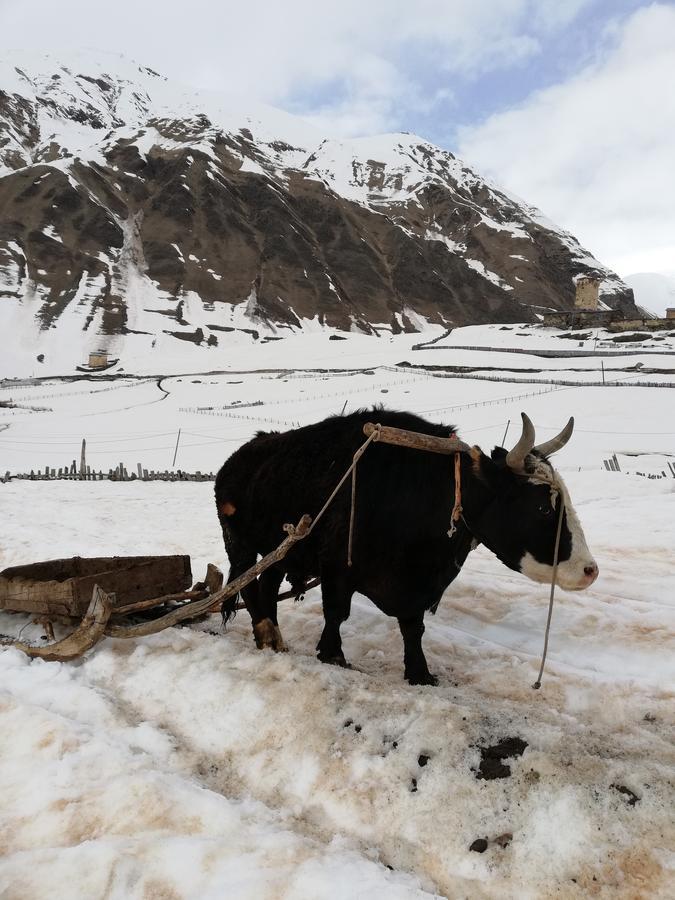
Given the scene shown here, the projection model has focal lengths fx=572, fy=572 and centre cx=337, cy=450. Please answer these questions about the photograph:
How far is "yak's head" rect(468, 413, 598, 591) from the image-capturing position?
3639 mm

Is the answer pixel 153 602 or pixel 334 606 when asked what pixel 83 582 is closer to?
pixel 153 602

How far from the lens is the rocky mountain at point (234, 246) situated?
9012cm

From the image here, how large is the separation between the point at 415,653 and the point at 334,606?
2.12ft

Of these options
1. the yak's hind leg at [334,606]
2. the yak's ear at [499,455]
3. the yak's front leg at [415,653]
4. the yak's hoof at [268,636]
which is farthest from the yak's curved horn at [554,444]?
the yak's hoof at [268,636]

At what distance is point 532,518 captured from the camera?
12.2ft

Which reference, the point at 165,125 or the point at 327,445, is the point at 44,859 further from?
the point at 165,125

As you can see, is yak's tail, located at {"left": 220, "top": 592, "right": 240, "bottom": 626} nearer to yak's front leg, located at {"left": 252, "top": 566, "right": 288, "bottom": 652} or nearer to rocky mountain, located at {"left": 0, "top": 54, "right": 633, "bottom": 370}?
yak's front leg, located at {"left": 252, "top": 566, "right": 288, "bottom": 652}

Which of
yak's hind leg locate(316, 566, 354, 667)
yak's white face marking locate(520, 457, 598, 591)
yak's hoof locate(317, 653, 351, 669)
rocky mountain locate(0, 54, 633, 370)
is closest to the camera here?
yak's white face marking locate(520, 457, 598, 591)

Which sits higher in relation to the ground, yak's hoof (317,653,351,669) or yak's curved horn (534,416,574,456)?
yak's curved horn (534,416,574,456)

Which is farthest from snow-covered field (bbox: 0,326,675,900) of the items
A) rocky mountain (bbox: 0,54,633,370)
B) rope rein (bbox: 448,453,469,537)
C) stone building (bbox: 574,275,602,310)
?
stone building (bbox: 574,275,602,310)

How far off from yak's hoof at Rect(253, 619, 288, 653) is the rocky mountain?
255ft

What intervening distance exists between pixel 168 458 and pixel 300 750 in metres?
21.2

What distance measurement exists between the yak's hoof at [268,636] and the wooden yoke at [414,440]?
1.85m

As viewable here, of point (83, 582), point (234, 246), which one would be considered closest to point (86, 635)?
point (83, 582)
